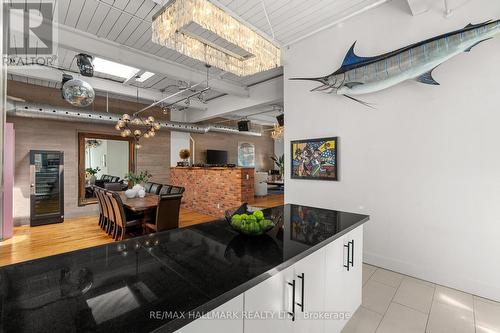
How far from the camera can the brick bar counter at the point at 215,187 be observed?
5254mm

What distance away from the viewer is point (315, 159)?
11.3 feet

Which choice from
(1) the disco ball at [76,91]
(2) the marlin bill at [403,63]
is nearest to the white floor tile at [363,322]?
(2) the marlin bill at [403,63]

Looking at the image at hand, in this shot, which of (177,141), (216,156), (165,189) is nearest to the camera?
(165,189)

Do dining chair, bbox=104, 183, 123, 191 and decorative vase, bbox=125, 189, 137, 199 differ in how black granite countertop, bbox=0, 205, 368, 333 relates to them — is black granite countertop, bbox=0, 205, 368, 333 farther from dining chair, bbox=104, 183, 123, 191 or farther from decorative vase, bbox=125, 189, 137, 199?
dining chair, bbox=104, 183, 123, 191

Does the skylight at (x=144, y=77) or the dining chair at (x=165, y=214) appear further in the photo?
the skylight at (x=144, y=77)

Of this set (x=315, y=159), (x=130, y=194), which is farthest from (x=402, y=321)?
(x=130, y=194)

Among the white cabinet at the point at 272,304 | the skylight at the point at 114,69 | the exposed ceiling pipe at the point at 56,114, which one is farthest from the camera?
the exposed ceiling pipe at the point at 56,114

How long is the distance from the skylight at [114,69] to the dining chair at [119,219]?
2566 millimetres

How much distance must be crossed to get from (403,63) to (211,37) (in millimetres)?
2230

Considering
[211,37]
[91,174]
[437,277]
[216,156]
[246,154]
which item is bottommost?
[437,277]

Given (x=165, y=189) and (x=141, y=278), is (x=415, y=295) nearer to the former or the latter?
(x=141, y=278)

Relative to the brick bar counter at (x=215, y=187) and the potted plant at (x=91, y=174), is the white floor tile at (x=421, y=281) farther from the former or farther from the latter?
the potted plant at (x=91, y=174)

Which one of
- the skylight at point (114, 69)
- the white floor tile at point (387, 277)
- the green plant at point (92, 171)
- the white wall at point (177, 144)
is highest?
the skylight at point (114, 69)

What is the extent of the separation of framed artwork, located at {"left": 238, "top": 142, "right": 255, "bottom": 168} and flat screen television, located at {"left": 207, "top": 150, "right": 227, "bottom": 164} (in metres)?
1.07
